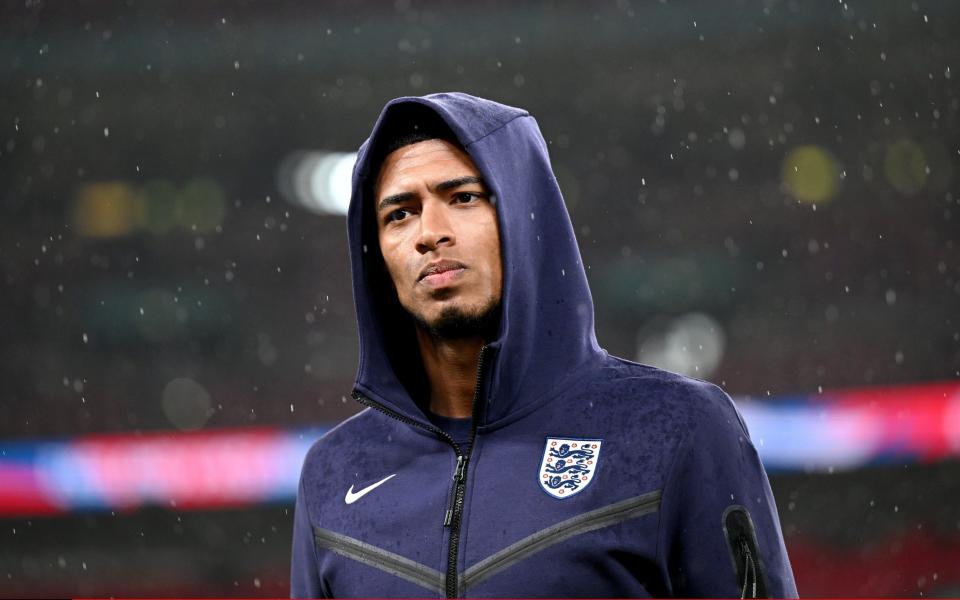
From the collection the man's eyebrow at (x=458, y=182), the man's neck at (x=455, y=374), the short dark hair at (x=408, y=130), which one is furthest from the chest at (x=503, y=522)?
the short dark hair at (x=408, y=130)

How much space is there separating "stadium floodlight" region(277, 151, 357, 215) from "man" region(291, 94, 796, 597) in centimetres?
1564

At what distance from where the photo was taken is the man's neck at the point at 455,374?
2281mm

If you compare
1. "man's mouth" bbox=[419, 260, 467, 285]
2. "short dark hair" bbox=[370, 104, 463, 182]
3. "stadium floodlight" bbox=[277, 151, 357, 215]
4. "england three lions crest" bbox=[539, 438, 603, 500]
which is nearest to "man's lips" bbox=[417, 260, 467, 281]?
"man's mouth" bbox=[419, 260, 467, 285]

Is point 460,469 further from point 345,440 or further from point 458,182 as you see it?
point 458,182

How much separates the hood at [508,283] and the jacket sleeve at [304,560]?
10.8 inches

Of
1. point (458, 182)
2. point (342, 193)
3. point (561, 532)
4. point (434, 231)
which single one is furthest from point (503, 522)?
point (342, 193)

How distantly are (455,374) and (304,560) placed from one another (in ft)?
1.54

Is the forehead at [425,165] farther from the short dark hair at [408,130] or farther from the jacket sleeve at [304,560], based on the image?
the jacket sleeve at [304,560]

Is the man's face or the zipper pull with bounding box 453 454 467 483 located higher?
the man's face

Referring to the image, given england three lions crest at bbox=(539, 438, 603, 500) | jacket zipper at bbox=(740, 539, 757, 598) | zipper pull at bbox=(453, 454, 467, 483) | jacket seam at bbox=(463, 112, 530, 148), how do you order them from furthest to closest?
jacket seam at bbox=(463, 112, 530, 148) → zipper pull at bbox=(453, 454, 467, 483) → england three lions crest at bbox=(539, 438, 603, 500) → jacket zipper at bbox=(740, 539, 757, 598)

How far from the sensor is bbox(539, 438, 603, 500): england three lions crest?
79.5 inches

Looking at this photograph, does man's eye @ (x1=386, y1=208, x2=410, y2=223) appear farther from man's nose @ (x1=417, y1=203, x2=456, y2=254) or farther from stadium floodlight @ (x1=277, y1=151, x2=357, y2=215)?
stadium floodlight @ (x1=277, y1=151, x2=357, y2=215)

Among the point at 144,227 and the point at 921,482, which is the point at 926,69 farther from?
the point at 144,227

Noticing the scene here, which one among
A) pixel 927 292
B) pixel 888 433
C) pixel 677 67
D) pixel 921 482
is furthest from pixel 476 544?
pixel 677 67
